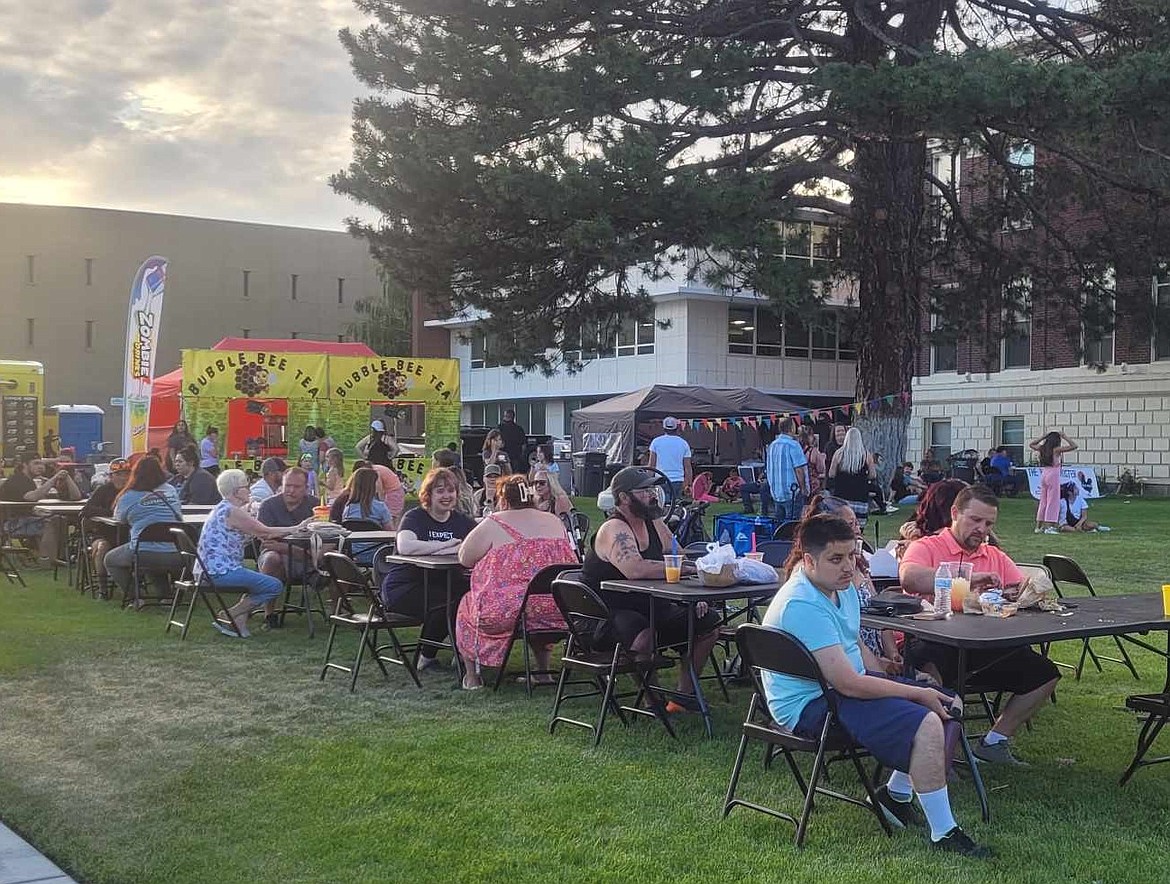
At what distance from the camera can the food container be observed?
6.07m

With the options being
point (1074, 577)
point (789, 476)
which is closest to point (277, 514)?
point (1074, 577)

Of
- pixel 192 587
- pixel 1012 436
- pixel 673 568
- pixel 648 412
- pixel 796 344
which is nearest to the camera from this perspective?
pixel 673 568

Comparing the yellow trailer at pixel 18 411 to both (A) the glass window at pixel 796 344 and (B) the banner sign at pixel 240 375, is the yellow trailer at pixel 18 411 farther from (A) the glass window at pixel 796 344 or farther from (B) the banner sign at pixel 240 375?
(A) the glass window at pixel 796 344

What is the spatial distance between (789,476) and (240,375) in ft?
33.9

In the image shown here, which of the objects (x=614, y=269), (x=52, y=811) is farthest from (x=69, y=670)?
(x=614, y=269)

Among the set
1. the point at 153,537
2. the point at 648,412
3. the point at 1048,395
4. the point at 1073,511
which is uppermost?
the point at 1048,395

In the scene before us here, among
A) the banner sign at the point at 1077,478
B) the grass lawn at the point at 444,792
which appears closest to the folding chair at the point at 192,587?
the grass lawn at the point at 444,792

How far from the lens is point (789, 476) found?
633 inches

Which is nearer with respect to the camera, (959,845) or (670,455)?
(959,845)

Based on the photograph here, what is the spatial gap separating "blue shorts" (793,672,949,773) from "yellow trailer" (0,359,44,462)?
21172mm

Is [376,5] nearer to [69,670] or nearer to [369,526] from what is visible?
[369,526]

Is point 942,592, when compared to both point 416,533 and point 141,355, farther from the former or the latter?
point 141,355

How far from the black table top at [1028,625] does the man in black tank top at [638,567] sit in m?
1.67

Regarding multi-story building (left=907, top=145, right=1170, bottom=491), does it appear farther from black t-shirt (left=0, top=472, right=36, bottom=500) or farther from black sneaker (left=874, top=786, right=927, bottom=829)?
black sneaker (left=874, top=786, right=927, bottom=829)
